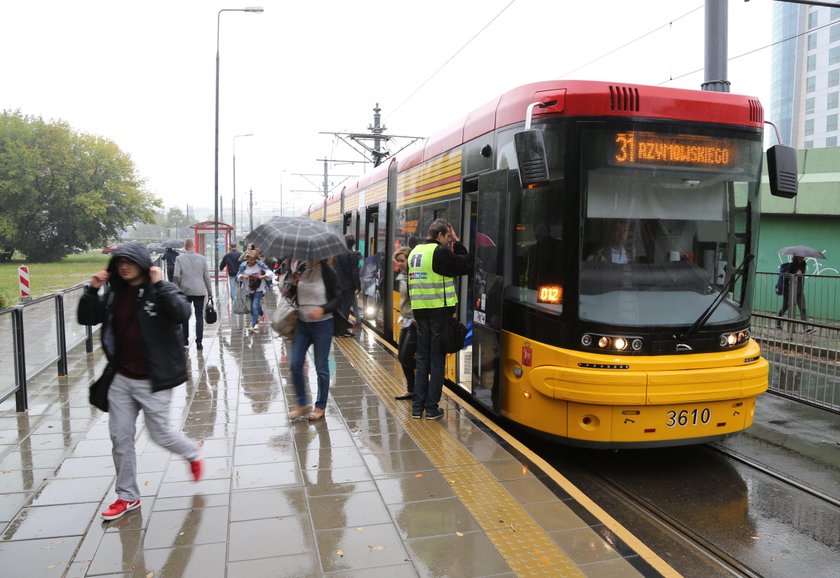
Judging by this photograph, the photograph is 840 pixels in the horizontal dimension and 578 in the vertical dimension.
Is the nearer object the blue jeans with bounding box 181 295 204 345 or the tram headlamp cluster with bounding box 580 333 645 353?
the tram headlamp cluster with bounding box 580 333 645 353

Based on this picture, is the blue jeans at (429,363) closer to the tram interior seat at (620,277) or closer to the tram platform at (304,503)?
the tram platform at (304,503)

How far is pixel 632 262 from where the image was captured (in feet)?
17.4

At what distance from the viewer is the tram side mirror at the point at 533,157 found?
485 centimetres

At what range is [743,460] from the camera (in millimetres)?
5891

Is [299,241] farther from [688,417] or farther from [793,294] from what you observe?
[793,294]

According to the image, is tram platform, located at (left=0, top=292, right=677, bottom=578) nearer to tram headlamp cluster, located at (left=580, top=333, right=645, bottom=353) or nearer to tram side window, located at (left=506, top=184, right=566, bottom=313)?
tram headlamp cluster, located at (left=580, top=333, right=645, bottom=353)

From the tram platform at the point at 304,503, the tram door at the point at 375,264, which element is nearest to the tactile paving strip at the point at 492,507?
the tram platform at the point at 304,503

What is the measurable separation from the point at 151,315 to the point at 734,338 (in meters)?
4.45

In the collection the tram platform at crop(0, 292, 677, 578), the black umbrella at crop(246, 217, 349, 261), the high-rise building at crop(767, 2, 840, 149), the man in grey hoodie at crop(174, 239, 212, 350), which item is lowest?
the tram platform at crop(0, 292, 677, 578)

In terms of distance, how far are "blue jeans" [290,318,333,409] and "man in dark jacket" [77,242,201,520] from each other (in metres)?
1.95

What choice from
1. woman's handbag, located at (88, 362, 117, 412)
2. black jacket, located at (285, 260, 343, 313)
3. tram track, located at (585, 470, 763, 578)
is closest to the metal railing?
woman's handbag, located at (88, 362, 117, 412)

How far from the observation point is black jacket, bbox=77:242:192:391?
4.16m

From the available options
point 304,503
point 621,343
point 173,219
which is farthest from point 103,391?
point 173,219

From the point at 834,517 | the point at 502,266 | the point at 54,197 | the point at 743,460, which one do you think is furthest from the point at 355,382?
the point at 54,197
